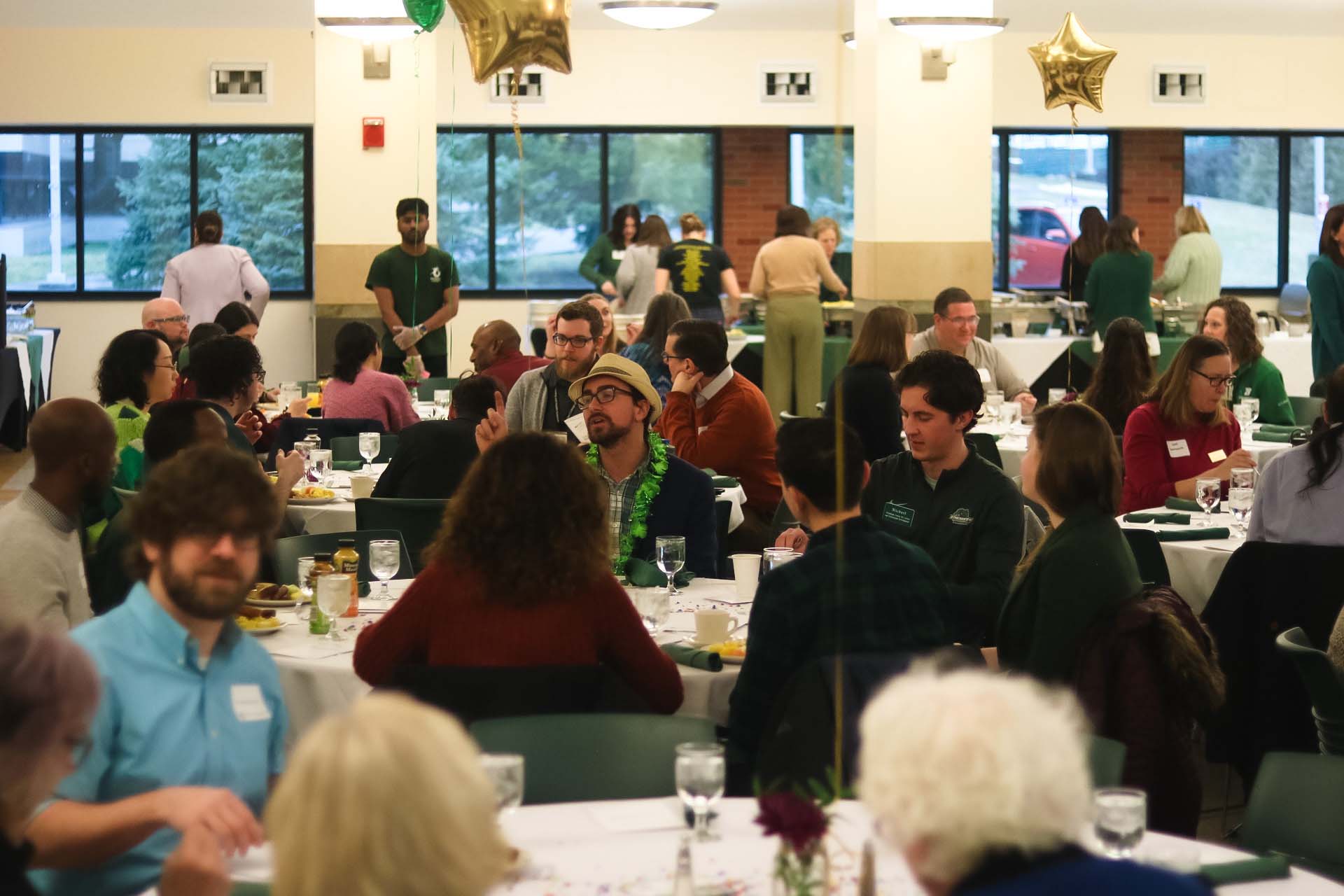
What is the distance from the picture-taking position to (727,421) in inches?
232

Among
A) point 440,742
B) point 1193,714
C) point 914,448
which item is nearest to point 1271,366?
point 914,448

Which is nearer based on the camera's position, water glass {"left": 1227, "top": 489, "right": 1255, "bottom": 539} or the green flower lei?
the green flower lei

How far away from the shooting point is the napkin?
5.04m

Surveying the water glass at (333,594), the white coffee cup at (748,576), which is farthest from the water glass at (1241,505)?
the water glass at (333,594)

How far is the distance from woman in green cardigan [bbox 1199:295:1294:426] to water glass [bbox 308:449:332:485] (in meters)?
3.74

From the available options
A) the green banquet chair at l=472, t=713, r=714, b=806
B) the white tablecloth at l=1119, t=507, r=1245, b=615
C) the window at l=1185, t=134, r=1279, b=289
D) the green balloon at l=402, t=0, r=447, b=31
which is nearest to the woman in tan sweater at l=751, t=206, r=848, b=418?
the green balloon at l=402, t=0, r=447, b=31

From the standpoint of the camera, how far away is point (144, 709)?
2.42m

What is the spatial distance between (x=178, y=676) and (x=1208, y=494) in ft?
11.6

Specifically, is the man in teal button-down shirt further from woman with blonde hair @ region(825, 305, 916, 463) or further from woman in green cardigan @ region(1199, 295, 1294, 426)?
woman in green cardigan @ region(1199, 295, 1294, 426)

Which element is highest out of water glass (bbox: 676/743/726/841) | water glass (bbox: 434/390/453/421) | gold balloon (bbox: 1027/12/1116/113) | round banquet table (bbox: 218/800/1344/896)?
gold balloon (bbox: 1027/12/1116/113)

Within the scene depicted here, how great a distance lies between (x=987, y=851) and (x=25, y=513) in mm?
2406

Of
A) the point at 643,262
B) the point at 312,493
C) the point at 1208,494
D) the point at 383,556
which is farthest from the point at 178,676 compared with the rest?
the point at 643,262

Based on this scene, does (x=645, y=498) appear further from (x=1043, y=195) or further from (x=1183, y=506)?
(x=1043, y=195)

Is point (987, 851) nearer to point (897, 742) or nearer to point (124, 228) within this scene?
point (897, 742)
